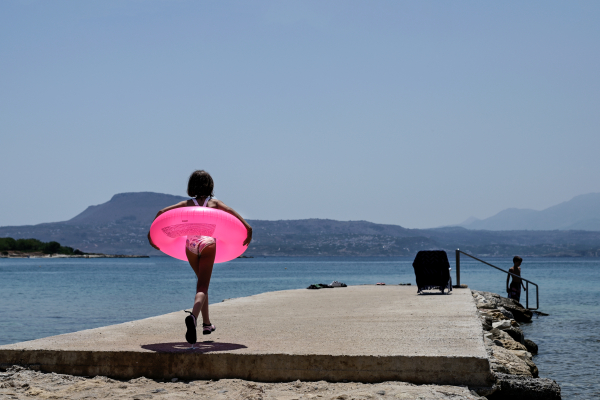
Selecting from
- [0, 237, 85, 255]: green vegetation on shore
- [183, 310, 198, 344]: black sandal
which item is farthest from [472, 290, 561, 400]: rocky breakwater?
[0, 237, 85, 255]: green vegetation on shore

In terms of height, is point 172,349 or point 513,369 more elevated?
point 172,349

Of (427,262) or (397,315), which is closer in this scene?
(397,315)

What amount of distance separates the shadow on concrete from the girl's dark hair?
4.60ft

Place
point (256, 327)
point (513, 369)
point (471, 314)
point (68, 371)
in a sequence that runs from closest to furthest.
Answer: point (68, 371), point (513, 369), point (256, 327), point (471, 314)

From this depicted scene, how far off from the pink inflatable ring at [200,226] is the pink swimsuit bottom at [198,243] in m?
0.05

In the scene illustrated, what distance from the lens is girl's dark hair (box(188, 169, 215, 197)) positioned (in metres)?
6.00

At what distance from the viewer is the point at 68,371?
5.37 metres

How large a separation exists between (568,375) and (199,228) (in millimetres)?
7335

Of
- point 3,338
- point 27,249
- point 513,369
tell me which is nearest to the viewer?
point 513,369

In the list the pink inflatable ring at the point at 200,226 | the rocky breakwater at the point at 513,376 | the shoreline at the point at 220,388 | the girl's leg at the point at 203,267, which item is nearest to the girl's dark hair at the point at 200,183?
the pink inflatable ring at the point at 200,226

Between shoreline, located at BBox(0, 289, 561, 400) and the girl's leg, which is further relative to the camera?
the girl's leg

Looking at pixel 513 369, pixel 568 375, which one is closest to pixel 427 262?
pixel 568 375

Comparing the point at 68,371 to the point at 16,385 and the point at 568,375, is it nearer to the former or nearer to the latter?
the point at 16,385

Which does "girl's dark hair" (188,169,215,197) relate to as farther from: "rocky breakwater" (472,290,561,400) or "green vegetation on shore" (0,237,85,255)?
"green vegetation on shore" (0,237,85,255)
